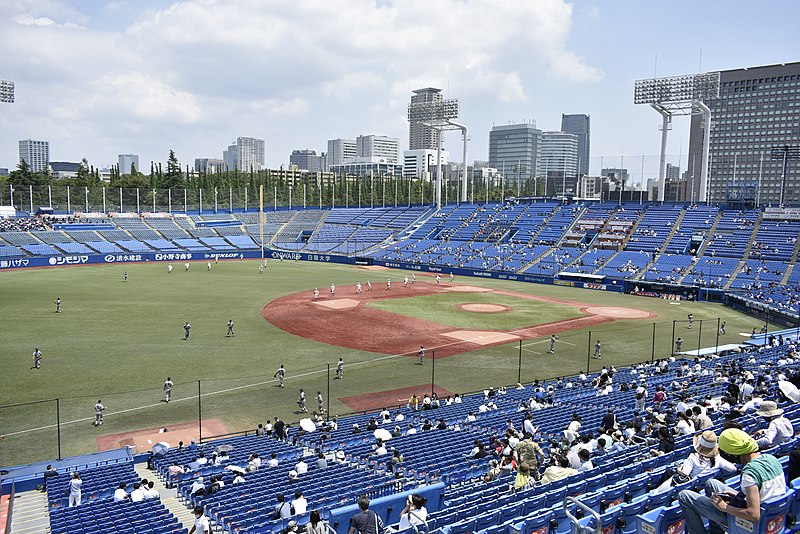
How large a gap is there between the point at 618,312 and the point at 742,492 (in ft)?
158

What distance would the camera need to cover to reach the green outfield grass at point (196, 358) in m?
24.6

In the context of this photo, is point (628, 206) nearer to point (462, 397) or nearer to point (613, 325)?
point (613, 325)

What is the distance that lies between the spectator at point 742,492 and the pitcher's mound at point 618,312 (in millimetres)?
45151

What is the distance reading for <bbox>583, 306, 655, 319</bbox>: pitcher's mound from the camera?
4906 centimetres

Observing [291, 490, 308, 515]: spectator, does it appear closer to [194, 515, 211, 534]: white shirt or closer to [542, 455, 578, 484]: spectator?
[194, 515, 211, 534]: white shirt

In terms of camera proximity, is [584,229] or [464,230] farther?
[464,230]

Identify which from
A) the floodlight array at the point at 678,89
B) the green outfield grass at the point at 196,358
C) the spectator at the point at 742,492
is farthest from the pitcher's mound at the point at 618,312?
the spectator at the point at 742,492

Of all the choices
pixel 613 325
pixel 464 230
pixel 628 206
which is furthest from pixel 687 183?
pixel 613 325

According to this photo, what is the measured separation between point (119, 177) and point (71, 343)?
11783 centimetres

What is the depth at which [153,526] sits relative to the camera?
11875 millimetres

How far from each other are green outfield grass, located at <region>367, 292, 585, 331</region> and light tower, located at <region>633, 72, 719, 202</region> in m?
35.3

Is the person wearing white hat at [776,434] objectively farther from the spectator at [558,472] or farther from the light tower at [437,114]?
the light tower at [437,114]

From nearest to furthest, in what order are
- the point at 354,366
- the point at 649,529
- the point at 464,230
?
1. the point at 649,529
2. the point at 354,366
3. the point at 464,230

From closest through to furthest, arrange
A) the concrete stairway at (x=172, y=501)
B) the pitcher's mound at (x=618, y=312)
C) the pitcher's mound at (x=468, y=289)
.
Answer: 1. the concrete stairway at (x=172, y=501)
2. the pitcher's mound at (x=618, y=312)
3. the pitcher's mound at (x=468, y=289)
